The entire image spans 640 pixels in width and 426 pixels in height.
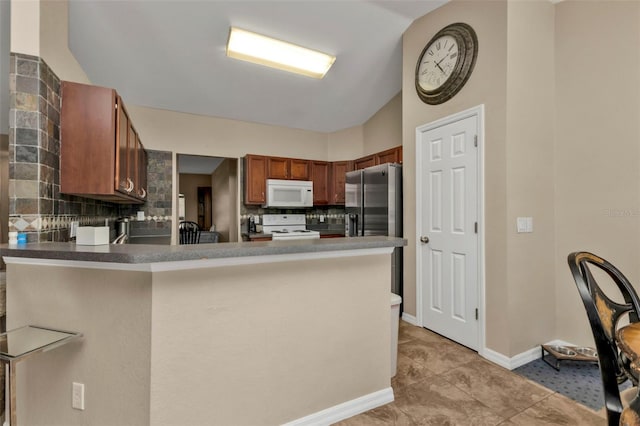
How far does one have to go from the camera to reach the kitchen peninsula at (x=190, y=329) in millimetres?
1235

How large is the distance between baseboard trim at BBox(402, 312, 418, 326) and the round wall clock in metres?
2.16

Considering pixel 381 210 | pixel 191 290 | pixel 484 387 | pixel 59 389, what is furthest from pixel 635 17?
pixel 59 389

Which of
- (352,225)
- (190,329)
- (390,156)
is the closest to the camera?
(190,329)

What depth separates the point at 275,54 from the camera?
3.12m

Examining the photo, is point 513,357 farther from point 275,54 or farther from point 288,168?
point 288,168

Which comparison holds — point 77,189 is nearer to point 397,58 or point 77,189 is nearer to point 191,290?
point 191,290

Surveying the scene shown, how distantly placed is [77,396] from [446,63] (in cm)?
344

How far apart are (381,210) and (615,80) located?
7.10 feet

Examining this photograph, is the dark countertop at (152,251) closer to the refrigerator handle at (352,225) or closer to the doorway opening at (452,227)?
the doorway opening at (452,227)

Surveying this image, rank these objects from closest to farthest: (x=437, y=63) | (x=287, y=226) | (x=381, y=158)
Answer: (x=437, y=63) → (x=381, y=158) → (x=287, y=226)

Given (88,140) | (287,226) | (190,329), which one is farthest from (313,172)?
(190,329)

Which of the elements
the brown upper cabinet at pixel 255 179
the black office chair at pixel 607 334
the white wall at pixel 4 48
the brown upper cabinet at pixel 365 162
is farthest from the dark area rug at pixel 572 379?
the white wall at pixel 4 48

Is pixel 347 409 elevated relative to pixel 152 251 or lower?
lower

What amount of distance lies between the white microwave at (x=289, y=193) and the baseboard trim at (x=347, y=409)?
3.18 m
